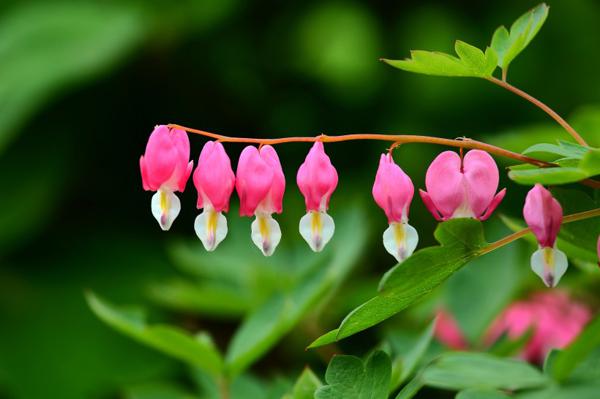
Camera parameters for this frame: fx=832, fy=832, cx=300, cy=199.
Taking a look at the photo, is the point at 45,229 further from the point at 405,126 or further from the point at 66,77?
the point at 405,126

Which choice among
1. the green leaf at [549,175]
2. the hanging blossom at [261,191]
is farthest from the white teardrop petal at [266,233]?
the green leaf at [549,175]

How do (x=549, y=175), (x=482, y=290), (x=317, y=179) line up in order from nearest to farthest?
(x=549, y=175), (x=317, y=179), (x=482, y=290)

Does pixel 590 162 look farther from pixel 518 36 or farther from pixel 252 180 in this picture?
pixel 252 180

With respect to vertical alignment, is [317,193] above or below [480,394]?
above

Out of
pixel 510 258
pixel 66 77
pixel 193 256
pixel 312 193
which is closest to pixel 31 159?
pixel 66 77

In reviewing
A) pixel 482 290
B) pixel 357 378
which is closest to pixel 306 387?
pixel 357 378

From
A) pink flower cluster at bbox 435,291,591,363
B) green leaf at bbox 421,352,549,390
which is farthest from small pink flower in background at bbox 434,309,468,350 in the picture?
green leaf at bbox 421,352,549,390
